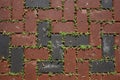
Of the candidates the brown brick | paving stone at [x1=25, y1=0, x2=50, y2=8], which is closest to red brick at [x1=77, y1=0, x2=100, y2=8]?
the brown brick

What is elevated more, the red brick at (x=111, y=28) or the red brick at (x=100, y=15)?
the red brick at (x=100, y=15)

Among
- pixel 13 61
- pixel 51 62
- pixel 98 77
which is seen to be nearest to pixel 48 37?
pixel 51 62

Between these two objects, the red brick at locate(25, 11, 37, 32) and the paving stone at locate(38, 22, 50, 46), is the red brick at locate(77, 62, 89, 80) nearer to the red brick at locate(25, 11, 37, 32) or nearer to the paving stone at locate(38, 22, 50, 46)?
the paving stone at locate(38, 22, 50, 46)

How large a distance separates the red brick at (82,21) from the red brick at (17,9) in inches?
20.7

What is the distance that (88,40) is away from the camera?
2574 millimetres

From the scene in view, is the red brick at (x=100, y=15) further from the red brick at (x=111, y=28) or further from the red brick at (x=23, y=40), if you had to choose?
the red brick at (x=23, y=40)

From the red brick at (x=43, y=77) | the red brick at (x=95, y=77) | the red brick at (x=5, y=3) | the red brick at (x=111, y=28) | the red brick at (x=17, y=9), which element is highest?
the red brick at (x=5, y=3)

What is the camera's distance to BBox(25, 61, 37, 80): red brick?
2516mm

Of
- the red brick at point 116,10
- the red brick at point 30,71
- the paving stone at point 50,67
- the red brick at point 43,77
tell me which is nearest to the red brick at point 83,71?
the paving stone at point 50,67

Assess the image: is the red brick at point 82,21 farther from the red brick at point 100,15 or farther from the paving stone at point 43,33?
the paving stone at point 43,33

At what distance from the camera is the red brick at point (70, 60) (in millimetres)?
2533

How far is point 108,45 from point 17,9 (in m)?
0.90

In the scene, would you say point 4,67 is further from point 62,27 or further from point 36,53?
point 62,27

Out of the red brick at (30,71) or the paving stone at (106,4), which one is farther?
the paving stone at (106,4)
